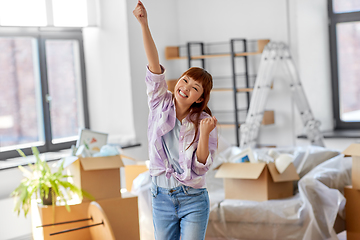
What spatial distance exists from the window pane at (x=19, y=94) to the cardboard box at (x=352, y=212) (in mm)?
2539

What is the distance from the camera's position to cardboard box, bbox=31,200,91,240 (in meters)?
2.43

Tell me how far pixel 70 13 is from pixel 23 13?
45cm

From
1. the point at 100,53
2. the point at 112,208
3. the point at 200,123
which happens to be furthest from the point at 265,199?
the point at 100,53

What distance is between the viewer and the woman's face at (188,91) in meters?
1.67

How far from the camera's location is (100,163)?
8.32 ft

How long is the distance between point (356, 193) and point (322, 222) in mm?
254

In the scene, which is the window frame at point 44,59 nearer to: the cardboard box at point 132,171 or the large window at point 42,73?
the large window at point 42,73

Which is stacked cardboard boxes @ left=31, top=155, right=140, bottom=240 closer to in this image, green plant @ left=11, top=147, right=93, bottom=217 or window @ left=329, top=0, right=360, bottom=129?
green plant @ left=11, top=147, right=93, bottom=217

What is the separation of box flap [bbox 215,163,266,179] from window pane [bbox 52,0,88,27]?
1.98 metres

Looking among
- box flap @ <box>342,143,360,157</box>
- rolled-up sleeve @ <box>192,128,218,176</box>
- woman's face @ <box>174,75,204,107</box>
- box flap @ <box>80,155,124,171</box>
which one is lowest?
box flap @ <box>342,143,360,157</box>

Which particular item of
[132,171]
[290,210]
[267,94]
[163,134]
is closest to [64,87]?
[132,171]

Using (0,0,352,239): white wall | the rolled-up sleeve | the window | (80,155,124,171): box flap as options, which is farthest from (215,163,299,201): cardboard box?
the window

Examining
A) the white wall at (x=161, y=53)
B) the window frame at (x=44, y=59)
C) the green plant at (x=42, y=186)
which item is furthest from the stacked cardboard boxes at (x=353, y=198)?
the window frame at (x=44, y=59)

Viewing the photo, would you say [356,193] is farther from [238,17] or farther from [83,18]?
[83,18]
